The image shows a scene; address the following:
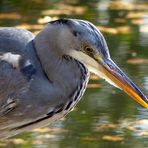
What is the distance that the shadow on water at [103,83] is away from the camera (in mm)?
6555

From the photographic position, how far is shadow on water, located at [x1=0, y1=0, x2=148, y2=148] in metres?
6.55

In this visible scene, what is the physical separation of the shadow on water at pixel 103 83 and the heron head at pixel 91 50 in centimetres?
130

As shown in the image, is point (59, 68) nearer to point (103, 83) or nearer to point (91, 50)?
point (91, 50)

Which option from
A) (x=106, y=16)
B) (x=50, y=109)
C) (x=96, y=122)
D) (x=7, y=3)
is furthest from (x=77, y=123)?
(x=7, y=3)

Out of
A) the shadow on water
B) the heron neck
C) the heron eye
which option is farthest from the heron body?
the shadow on water

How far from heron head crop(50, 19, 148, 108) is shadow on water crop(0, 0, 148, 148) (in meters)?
1.30

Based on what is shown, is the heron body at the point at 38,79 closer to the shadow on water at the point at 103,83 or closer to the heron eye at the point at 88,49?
the heron eye at the point at 88,49

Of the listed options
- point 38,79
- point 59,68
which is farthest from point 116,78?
point 38,79

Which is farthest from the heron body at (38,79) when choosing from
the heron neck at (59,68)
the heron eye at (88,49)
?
the heron eye at (88,49)

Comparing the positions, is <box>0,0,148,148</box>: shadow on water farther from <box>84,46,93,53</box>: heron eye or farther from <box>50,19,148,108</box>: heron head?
<box>84,46,93,53</box>: heron eye

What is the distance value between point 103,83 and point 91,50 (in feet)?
8.75

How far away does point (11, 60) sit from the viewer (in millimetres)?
5391

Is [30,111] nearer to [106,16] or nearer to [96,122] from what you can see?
[96,122]

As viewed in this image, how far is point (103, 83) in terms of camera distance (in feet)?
25.6
